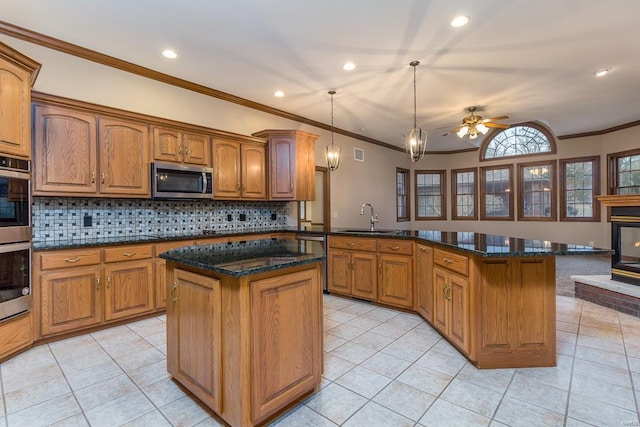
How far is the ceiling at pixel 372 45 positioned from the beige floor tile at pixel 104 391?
2.92 meters

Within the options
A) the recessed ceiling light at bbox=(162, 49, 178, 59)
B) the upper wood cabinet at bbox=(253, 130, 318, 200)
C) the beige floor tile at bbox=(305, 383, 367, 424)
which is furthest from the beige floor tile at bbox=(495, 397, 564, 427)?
the recessed ceiling light at bbox=(162, 49, 178, 59)

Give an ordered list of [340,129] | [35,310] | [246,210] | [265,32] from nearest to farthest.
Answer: [35,310]
[265,32]
[246,210]
[340,129]

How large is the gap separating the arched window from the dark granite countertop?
740 centimetres

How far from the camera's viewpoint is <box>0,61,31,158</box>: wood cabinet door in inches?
92.1

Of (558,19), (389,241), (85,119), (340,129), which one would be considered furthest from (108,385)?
(340,129)

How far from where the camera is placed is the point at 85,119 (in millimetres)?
3031

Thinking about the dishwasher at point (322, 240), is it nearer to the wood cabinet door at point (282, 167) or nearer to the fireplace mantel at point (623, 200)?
the wood cabinet door at point (282, 167)

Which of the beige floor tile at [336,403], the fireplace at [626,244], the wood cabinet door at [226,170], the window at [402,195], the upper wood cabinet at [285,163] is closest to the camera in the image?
the beige floor tile at [336,403]

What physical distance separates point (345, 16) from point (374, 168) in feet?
15.9

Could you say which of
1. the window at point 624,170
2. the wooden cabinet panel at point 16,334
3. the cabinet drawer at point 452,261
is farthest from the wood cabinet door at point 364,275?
the window at point 624,170

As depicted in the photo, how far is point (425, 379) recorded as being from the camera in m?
2.15

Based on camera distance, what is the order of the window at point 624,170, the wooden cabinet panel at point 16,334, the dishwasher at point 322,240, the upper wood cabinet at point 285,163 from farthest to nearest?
the window at point 624,170
the upper wood cabinet at point 285,163
the dishwasher at point 322,240
the wooden cabinet panel at point 16,334

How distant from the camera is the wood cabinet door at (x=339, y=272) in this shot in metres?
4.04

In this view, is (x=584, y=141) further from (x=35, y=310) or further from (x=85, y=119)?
(x=35, y=310)
